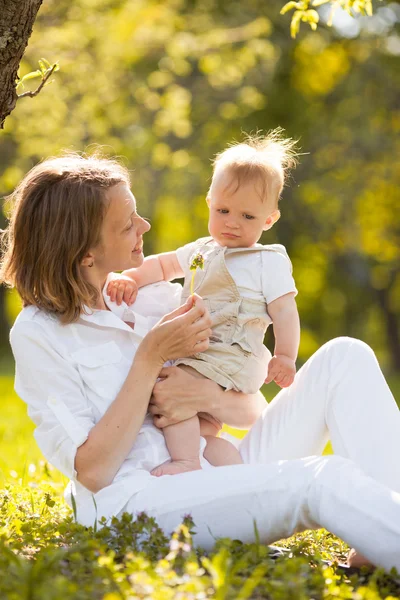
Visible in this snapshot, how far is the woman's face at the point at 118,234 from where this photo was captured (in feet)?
Result: 10.8

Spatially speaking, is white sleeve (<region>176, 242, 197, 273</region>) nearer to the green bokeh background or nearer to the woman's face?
the woman's face

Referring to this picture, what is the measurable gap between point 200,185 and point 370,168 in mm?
3638

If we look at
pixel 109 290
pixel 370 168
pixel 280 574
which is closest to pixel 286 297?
pixel 109 290

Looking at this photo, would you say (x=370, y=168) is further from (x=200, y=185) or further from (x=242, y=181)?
(x=242, y=181)

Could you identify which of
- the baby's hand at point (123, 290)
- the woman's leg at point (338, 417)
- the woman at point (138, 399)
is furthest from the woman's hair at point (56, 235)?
the woman's leg at point (338, 417)

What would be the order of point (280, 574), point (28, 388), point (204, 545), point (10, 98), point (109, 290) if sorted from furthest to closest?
point (109, 290)
point (10, 98)
point (28, 388)
point (204, 545)
point (280, 574)

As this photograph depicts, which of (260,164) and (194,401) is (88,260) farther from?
(260,164)

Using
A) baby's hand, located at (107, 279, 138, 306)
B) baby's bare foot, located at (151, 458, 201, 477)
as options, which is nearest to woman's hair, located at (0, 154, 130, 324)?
baby's hand, located at (107, 279, 138, 306)

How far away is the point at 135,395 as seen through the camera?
303cm

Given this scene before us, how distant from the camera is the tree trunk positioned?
3.19 meters

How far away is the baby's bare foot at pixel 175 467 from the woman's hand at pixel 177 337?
1.24ft

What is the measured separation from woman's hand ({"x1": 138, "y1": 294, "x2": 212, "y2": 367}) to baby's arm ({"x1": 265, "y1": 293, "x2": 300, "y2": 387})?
332 mm

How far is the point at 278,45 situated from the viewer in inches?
697

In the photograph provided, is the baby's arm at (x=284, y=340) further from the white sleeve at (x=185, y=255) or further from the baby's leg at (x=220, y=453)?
the white sleeve at (x=185, y=255)
